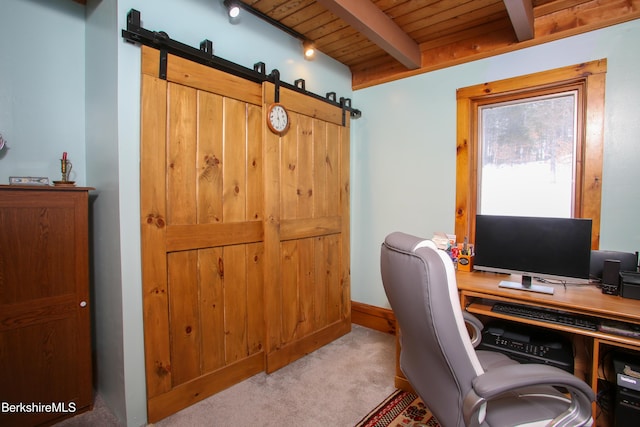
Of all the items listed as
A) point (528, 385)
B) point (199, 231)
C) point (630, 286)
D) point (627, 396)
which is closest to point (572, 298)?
point (630, 286)

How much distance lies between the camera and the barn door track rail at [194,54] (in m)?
1.67

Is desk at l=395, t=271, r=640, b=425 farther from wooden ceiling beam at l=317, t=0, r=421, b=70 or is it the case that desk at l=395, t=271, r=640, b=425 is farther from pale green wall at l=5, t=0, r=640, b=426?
wooden ceiling beam at l=317, t=0, r=421, b=70

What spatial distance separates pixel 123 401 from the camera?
69.5 inches

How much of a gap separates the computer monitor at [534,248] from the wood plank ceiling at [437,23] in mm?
1286

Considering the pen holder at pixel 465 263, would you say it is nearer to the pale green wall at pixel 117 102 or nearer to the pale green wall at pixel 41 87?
the pale green wall at pixel 117 102

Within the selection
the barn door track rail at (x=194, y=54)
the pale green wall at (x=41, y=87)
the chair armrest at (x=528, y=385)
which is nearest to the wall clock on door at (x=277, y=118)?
the barn door track rail at (x=194, y=54)

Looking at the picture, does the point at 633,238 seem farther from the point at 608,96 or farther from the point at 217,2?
the point at 217,2

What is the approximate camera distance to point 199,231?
6.57 feet

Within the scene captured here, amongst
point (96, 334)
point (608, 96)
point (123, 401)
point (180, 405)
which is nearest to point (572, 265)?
point (608, 96)

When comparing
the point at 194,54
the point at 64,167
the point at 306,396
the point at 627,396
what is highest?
the point at 194,54

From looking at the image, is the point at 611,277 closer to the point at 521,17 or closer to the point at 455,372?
the point at 455,372

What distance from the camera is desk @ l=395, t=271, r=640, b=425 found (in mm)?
1506

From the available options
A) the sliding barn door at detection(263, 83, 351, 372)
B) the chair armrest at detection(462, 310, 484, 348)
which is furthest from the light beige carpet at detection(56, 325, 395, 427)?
the chair armrest at detection(462, 310, 484, 348)

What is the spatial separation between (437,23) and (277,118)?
1.39 meters
